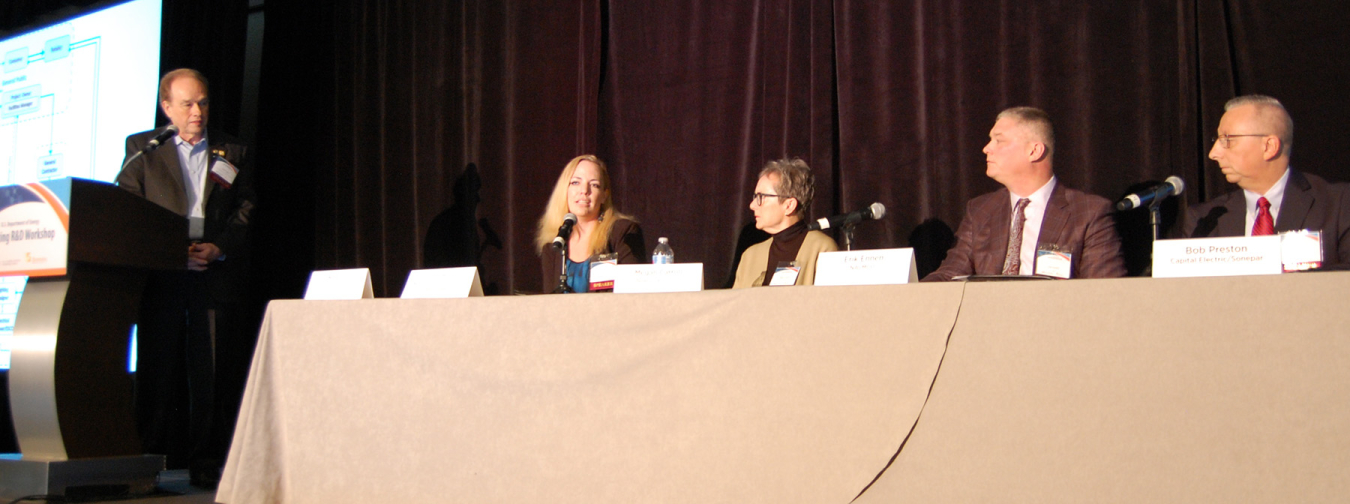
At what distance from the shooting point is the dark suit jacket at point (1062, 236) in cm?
235

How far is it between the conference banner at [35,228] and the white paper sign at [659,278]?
166 centimetres

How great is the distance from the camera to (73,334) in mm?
2658

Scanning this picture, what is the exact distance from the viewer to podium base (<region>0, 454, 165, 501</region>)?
2572 millimetres

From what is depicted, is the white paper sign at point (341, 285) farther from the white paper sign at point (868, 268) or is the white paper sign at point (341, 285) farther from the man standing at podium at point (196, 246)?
the white paper sign at point (868, 268)

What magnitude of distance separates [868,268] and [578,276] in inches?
56.8

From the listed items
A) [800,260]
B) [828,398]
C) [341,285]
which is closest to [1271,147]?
[800,260]

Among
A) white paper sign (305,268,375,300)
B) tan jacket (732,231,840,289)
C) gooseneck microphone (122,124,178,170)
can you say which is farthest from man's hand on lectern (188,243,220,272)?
tan jacket (732,231,840,289)

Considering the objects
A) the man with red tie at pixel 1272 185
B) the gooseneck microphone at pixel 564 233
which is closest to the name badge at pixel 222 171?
the gooseneck microphone at pixel 564 233

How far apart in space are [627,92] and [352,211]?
1.55 metres

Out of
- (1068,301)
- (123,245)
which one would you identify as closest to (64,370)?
(123,245)

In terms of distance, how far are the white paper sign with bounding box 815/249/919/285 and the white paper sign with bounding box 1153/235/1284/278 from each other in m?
0.41

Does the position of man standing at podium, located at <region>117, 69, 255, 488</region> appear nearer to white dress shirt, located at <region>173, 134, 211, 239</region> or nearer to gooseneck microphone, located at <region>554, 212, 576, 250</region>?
white dress shirt, located at <region>173, 134, 211, 239</region>

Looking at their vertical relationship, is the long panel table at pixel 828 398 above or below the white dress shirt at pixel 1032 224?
below

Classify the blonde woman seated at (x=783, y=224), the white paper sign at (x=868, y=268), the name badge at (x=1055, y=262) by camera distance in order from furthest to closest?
the blonde woman seated at (x=783, y=224), the name badge at (x=1055, y=262), the white paper sign at (x=868, y=268)
